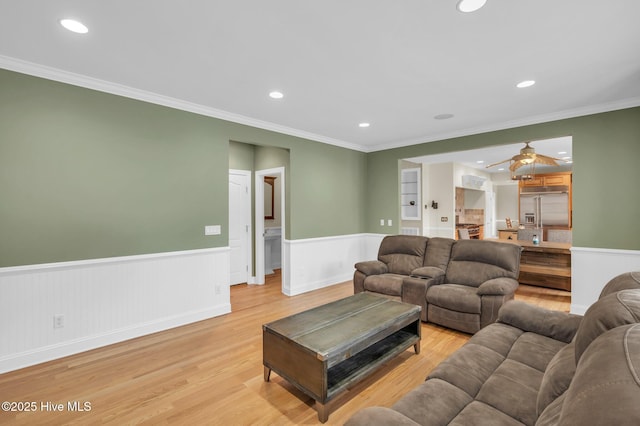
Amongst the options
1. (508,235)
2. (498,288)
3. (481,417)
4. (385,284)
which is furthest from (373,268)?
(508,235)

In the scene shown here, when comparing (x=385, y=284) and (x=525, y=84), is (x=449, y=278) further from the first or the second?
(x=525, y=84)

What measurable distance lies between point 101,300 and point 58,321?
36cm

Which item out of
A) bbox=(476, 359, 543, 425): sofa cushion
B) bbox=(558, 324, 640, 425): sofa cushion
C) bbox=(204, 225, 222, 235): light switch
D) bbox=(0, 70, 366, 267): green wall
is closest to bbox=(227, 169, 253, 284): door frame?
bbox=(0, 70, 366, 267): green wall

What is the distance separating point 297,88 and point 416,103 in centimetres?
152

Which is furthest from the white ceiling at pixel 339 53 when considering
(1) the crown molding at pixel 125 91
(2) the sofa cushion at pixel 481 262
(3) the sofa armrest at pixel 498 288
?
(3) the sofa armrest at pixel 498 288

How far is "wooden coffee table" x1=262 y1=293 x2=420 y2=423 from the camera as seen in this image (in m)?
2.01

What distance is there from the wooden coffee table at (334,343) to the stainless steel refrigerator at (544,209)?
337 inches

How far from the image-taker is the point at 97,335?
305cm

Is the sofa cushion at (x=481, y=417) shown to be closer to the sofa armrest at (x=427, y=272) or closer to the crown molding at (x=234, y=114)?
the sofa armrest at (x=427, y=272)

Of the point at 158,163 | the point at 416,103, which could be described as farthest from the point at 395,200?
the point at 158,163

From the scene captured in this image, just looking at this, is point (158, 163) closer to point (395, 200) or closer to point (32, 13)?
point (32, 13)

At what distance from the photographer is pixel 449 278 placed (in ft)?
12.6

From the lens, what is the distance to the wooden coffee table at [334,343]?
201cm

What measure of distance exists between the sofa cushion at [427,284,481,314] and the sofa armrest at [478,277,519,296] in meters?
0.11
